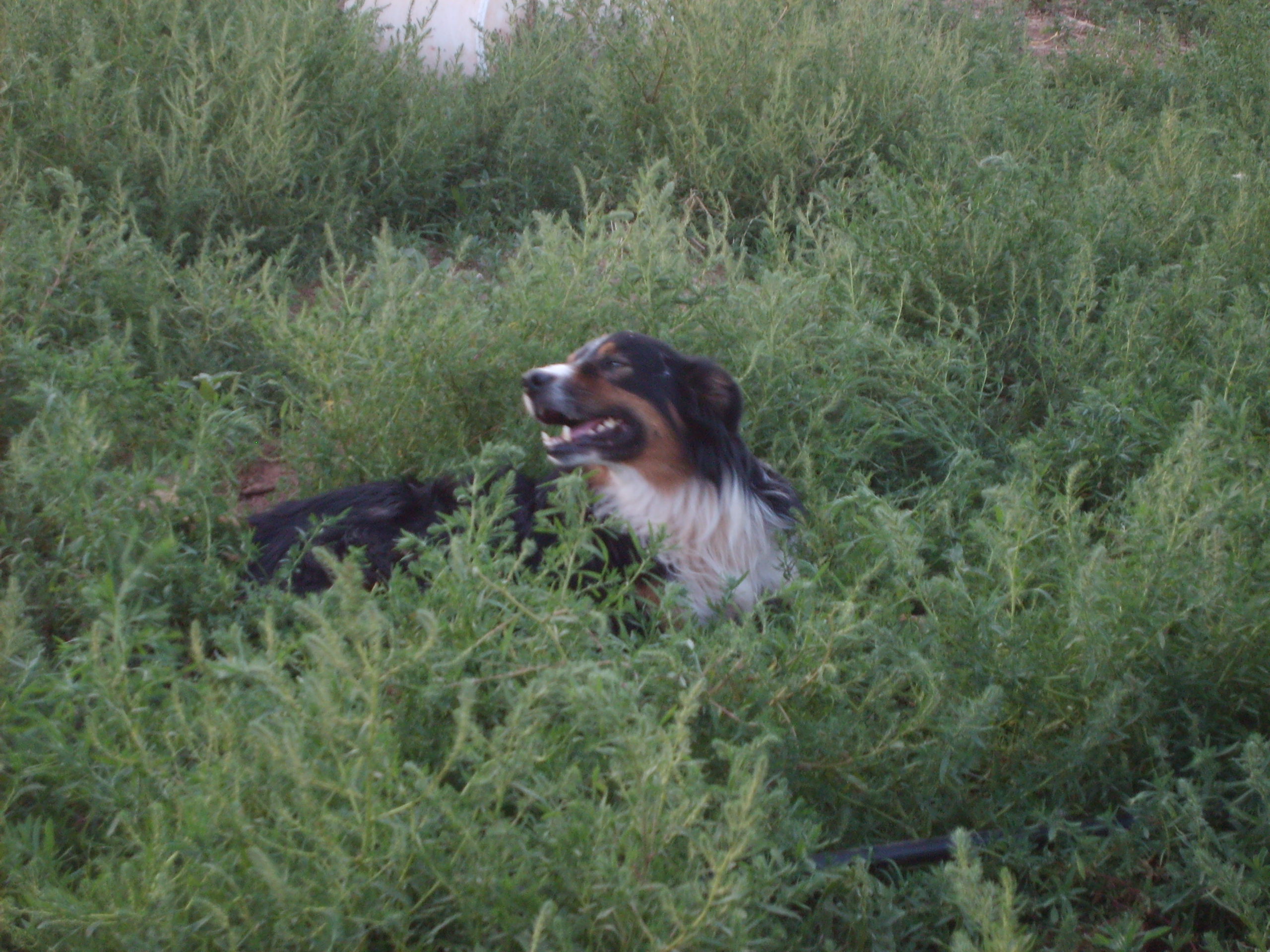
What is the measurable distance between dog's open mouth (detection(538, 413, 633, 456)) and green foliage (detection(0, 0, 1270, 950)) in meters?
0.31

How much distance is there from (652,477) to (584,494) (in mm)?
1134

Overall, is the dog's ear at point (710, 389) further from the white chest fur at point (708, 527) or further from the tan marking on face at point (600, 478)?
the tan marking on face at point (600, 478)

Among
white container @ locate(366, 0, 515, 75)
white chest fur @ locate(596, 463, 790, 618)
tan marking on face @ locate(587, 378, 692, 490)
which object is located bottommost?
white chest fur @ locate(596, 463, 790, 618)

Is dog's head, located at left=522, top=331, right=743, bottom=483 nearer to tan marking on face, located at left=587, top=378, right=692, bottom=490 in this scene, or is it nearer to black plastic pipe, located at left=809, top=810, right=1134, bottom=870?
tan marking on face, located at left=587, top=378, right=692, bottom=490

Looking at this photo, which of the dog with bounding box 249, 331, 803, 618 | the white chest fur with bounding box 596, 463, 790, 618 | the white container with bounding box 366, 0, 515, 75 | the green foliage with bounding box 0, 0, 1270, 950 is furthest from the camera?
the white container with bounding box 366, 0, 515, 75

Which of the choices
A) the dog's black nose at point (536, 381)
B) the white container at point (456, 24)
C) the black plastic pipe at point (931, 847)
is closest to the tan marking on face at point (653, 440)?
the dog's black nose at point (536, 381)

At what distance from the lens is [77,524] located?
9.14ft

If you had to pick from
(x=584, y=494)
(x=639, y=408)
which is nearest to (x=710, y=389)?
(x=639, y=408)

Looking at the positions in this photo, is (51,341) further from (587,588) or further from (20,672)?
(587,588)

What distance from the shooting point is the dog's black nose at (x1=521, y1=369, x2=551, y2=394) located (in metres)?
3.41

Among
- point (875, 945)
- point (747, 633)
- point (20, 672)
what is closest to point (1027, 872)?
point (875, 945)

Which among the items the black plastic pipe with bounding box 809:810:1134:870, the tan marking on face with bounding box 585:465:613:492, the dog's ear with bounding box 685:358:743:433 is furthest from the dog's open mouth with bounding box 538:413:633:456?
the black plastic pipe with bounding box 809:810:1134:870

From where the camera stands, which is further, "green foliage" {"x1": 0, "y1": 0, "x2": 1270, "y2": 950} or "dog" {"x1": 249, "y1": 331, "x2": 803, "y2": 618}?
"dog" {"x1": 249, "y1": 331, "x2": 803, "y2": 618}

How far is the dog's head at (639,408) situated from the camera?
3.41 metres
